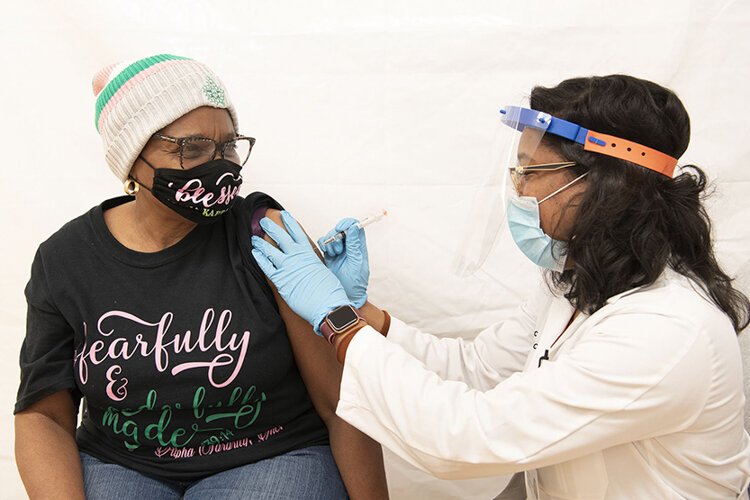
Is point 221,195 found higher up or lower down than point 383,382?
higher up

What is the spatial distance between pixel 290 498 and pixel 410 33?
119 centimetres

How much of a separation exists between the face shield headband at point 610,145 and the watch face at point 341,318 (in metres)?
0.50

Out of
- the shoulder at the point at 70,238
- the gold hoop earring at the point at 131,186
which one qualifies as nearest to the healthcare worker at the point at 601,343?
the gold hoop earring at the point at 131,186

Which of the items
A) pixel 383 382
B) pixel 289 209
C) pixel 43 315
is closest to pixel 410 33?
pixel 289 209

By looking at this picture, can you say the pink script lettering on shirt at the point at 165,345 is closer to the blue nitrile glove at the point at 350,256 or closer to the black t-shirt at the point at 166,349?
the black t-shirt at the point at 166,349

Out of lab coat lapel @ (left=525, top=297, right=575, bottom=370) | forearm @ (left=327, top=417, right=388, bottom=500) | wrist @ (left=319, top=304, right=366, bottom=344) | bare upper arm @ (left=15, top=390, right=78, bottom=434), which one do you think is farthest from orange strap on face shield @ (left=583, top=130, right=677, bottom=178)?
bare upper arm @ (left=15, top=390, right=78, bottom=434)

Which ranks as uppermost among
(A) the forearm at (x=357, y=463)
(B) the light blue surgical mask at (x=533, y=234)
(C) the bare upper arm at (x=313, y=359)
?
(B) the light blue surgical mask at (x=533, y=234)

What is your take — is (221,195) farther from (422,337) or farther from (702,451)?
(702,451)

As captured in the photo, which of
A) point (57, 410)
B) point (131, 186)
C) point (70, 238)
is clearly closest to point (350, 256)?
point (131, 186)

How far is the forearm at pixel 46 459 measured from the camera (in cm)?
145

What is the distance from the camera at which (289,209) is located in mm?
1973

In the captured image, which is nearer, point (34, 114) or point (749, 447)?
point (749, 447)

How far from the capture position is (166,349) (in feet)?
4.82

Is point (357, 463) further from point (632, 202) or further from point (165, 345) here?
point (632, 202)
